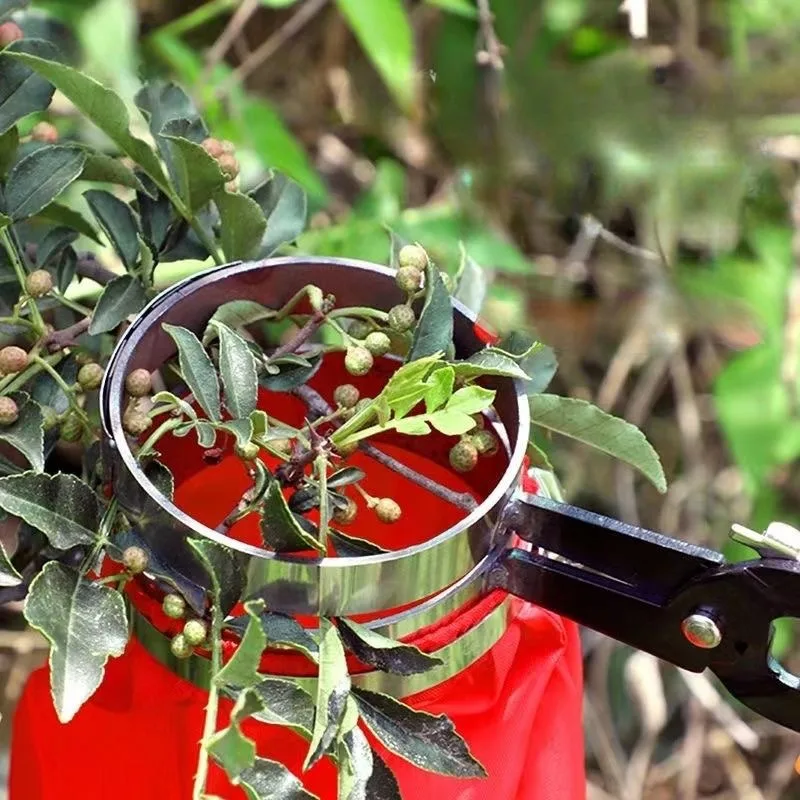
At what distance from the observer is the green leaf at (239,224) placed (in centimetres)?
35

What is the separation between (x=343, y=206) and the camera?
1.05 metres

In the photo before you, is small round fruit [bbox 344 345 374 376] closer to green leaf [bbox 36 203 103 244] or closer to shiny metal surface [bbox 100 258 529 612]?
shiny metal surface [bbox 100 258 529 612]

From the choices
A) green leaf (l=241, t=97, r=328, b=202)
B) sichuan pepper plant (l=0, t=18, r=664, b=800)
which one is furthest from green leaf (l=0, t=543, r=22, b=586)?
green leaf (l=241, t=97, r=328, b=202)

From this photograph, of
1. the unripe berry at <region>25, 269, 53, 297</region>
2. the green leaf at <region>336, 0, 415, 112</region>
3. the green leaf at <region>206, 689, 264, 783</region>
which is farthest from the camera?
the green leaf at <region>336, 0, 415, 112</region>

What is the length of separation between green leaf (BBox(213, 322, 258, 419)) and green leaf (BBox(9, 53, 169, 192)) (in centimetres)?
7

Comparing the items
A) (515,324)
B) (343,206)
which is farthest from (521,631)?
(343,206)

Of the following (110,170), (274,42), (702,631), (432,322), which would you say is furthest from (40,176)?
(274,42)

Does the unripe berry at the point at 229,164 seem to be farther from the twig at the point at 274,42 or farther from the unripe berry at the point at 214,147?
the twig at the point at 274,42

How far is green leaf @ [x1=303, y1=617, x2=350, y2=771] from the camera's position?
0.90 feet

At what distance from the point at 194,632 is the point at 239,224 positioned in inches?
5.1

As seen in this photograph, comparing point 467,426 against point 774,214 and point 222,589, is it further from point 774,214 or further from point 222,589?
point 774,214

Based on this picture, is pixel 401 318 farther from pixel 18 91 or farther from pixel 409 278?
pixel 18 91

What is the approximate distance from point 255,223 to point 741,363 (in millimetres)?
588

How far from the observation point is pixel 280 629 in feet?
0.97
